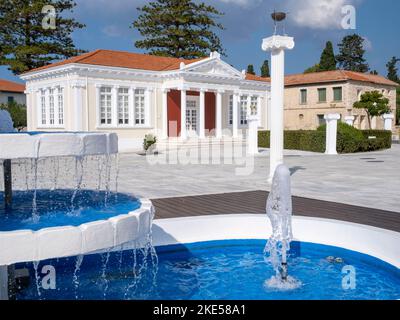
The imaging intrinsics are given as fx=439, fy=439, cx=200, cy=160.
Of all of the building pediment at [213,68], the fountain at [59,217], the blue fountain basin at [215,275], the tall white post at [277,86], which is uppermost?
the building pediment at [213,68]

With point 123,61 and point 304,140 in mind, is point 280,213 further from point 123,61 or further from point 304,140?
point 123,61

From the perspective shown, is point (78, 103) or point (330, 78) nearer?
point (78, 103)

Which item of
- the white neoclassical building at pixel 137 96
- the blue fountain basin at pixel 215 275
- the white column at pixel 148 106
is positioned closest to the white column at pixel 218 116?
the white neoclassical building at pixel 137 96

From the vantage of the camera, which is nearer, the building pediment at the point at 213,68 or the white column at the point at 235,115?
the building pediment at the point at 213,68

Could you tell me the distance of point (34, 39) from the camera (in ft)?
129

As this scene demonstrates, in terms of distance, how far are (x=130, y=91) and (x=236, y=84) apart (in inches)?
333

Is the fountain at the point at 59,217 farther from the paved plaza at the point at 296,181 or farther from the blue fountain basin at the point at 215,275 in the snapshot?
the paved plaza at the point at 296,181

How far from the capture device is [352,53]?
231ft

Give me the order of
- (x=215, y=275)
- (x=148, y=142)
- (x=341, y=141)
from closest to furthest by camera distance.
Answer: (x=215, y=275) < (x=341, y=141) < (x=148, y=142)

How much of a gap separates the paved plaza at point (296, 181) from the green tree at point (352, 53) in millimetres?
57058

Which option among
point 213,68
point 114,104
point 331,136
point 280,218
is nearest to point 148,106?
point 114,104

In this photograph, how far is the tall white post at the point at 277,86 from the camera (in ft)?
39.7

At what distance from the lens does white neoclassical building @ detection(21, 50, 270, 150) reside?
25703 mm

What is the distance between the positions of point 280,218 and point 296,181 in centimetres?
684
